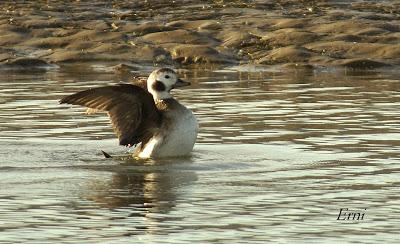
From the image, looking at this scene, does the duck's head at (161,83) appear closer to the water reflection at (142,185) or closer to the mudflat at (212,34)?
the water reflection at (142,185)

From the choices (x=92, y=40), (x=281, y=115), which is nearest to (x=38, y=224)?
(x=281, y=115)

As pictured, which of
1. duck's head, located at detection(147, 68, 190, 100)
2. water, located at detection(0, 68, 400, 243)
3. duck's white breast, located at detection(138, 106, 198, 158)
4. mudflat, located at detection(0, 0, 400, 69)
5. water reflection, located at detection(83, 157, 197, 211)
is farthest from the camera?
mudflat, located at detection(0, 0, 400, 69)

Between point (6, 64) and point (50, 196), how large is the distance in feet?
45.8

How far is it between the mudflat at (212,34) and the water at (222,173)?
15.0 feet

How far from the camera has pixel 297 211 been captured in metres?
10.6

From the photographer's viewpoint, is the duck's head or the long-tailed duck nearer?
the long-tailed duck

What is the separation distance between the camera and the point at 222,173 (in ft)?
41.7

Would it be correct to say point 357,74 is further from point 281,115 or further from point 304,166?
point 304,166

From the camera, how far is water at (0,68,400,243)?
998 centimetres

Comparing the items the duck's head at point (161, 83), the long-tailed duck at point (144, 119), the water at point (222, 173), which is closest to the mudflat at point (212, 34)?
the water at point (222, 173)

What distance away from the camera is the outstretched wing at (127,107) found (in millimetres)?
13781

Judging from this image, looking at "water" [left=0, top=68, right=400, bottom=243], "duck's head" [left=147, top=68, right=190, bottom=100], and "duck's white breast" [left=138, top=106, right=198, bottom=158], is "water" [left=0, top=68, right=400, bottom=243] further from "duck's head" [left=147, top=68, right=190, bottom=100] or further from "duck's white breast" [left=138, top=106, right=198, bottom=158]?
"duck's head" [left=147, top=68, right=190, bottom=100]

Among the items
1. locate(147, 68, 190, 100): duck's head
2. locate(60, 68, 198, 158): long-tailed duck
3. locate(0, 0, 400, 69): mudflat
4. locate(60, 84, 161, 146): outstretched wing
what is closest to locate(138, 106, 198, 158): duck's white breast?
locate(60, 68, 198, 158): long-tailed duck

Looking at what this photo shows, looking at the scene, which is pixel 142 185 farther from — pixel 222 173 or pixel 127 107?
pixel 127 107
